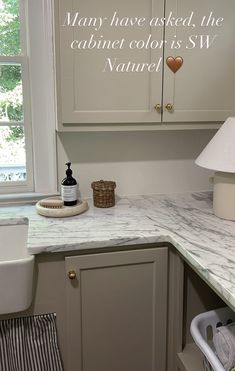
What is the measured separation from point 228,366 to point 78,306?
0.60 m

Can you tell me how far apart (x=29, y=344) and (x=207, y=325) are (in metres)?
0.70

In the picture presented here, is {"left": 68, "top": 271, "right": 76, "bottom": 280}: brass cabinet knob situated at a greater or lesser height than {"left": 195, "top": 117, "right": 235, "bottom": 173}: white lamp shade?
lesser

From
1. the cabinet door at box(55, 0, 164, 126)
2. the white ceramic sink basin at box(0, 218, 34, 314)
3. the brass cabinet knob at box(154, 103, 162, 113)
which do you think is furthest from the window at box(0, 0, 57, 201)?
the white ceramic sink basin at box(0, 218, 34, 314)

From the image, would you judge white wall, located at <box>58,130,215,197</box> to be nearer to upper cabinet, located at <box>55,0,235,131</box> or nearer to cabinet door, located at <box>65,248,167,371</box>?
upper cabinet, located at <box>55,0,235,131</box>

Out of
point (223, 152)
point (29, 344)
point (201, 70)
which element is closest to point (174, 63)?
point (201, 70)

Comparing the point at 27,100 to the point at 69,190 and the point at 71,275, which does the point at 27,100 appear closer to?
the point at 69,190

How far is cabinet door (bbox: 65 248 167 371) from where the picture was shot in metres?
1.53

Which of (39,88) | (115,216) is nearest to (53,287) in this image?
(115,216)

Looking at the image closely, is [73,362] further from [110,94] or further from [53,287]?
[110,94]

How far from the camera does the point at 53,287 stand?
1.51 m

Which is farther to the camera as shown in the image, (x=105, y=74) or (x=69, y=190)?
(x=69, y=190)

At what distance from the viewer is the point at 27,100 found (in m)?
1.98

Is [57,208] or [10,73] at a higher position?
[10,73]

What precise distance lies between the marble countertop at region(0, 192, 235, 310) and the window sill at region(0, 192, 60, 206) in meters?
0.04
